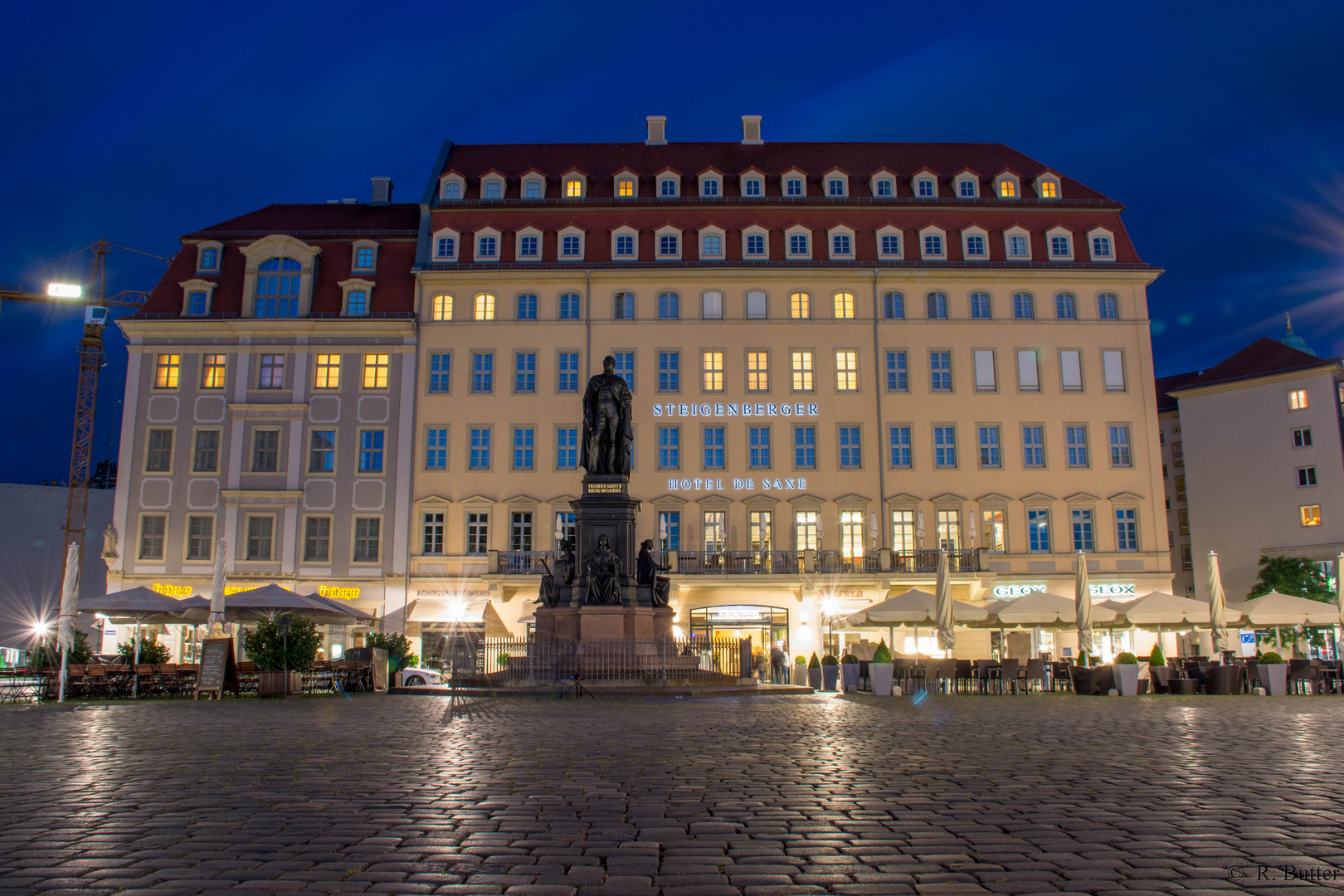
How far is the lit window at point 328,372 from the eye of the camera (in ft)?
141

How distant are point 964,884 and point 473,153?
158 feet

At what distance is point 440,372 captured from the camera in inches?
1700

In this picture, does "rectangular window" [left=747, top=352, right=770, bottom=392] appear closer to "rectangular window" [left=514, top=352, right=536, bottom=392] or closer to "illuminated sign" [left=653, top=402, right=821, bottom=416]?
"illuminated sign" [left=653, top=402, right=821, bottom=416]

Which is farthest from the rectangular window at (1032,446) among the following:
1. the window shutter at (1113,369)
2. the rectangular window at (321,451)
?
the rectangular window at (321,451)

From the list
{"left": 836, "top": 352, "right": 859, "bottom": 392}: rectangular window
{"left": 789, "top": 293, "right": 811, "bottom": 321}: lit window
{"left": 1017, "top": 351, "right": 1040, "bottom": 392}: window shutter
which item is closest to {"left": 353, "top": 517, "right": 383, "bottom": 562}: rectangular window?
{"left": 789, "top": 293, "right": 811, "bottom": 321}: lit window

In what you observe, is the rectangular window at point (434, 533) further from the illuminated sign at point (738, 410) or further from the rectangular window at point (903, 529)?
the rectangular window at point (903, 529)

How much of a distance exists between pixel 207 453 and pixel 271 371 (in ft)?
13.3

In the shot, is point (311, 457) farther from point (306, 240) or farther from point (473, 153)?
point (473, 153)

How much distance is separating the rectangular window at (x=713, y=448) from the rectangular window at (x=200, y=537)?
19.3 metres

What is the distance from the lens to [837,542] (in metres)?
41.7

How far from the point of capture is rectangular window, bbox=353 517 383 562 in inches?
1642

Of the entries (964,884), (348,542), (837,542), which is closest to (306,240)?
(348,542)

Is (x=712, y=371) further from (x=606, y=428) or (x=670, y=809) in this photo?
(x=670, y=809)

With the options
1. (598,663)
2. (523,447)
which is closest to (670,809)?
(598,663)
